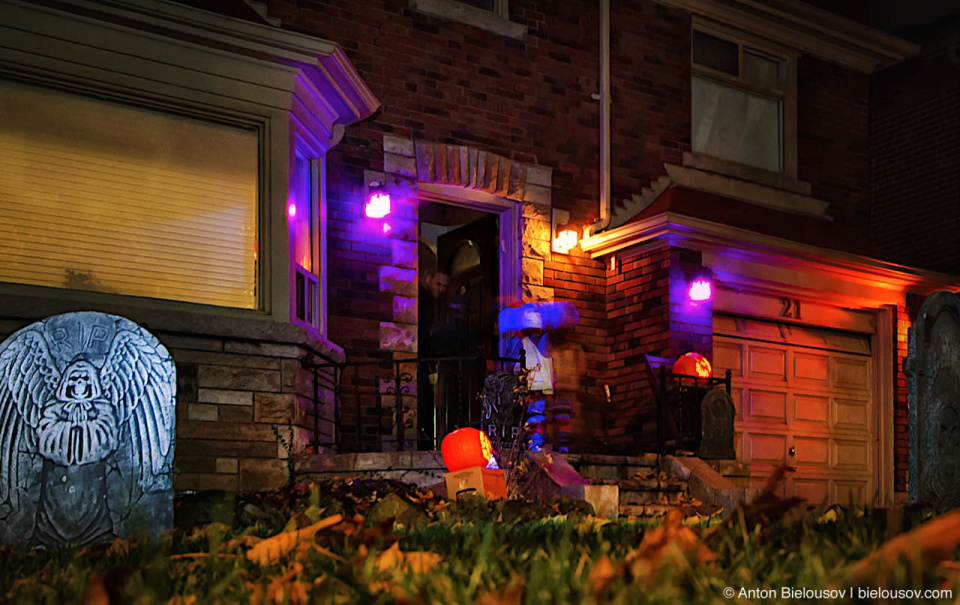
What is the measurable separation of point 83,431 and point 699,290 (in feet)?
26.4

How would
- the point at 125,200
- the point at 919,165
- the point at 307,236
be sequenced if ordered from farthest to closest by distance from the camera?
the point at 919,165 → the point at 307,236 → the point at 125,200

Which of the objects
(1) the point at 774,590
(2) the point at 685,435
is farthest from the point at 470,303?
(1) the point at 774,590

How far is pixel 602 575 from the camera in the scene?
2201 mm

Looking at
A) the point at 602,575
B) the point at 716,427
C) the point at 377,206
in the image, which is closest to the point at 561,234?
the point at 377,206

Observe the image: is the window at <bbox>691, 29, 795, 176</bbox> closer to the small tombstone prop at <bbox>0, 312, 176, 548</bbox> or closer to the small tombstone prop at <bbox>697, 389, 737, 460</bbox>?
the small tombstone prop at <bbox>697, 389, 737, 460</bbox>

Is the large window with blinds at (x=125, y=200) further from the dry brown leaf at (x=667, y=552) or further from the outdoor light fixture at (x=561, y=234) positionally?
the dry brown leaf at (x=667, y=552)

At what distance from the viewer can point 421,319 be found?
41.4 feet

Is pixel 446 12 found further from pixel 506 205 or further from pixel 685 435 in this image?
pixel 685 435

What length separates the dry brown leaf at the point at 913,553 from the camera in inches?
77.8

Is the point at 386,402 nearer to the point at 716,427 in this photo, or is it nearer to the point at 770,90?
the point at 716,427

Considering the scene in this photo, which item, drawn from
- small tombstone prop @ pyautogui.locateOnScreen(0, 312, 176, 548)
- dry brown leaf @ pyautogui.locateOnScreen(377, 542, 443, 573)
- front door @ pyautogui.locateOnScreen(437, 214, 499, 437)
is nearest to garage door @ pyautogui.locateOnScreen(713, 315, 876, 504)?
front door @ pyautogui.locateOnScreen(437, 214, 499, 437)

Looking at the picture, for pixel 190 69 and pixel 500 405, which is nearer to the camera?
pixel 190 69

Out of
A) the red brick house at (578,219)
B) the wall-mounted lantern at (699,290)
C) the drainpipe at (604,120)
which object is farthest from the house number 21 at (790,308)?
the drainpipe at (604,120)

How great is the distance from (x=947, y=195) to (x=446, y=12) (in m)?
7.52
